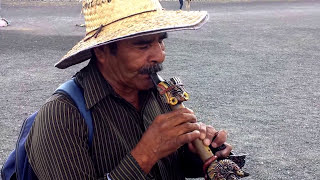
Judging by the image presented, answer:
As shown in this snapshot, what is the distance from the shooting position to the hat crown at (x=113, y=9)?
2166 millimetres

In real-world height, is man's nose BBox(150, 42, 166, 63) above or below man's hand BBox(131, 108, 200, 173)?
above

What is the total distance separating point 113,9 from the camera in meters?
2.17

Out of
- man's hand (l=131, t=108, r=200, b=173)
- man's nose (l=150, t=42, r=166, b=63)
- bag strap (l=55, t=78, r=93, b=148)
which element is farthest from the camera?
man's nose (l=150, t=42, r=166, b=63)

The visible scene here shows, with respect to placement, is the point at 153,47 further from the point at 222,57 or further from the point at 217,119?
the point at 222,57

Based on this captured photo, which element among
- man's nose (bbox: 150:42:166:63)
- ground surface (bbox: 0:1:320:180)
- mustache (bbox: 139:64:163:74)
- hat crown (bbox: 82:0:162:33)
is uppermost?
hat crown (bbox: 82:0:162:33)

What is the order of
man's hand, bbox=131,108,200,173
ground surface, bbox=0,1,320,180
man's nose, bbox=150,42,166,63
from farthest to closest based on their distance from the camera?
ground surface, bbox=0,1,320,180, man's nose, bbox=150,42,166,63, man's hand, bbox=131,108,200,173

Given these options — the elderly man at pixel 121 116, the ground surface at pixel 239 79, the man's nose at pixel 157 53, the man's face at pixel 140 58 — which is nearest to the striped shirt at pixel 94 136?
the elderly man at pixel 121 116

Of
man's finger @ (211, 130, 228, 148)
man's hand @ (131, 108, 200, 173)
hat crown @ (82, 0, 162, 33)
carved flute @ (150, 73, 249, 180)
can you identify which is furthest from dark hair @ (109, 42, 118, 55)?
man's finger @ (211, 130, 228, 148)

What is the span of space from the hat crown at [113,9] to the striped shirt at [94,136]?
204mm

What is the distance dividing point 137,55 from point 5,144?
3.46 meters

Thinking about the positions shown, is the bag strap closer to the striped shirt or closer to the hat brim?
the striped shirt

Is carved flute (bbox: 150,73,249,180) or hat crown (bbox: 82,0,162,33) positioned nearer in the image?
carved flute (bbox: 150,73,249,180)

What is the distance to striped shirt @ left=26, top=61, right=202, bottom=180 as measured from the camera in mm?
1896

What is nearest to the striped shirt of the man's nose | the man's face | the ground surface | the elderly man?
the elderly man
